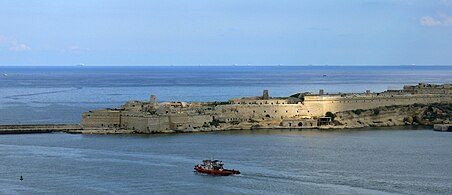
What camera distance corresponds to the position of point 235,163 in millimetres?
36344

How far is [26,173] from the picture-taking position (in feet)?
111

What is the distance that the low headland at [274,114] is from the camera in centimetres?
4916

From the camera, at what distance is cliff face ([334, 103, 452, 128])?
5375cm

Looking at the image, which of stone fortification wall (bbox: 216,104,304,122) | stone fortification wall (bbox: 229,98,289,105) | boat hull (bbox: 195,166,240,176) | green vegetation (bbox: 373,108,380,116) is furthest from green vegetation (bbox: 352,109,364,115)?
boat hull (bbox: 195,166,240,176)

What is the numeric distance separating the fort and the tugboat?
14016 millimetres

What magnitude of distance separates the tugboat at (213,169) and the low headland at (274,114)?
551 inches

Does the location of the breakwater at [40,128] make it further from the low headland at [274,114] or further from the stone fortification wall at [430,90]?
the stone fortification wall at [430,90]

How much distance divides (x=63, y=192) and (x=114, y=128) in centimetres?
1935

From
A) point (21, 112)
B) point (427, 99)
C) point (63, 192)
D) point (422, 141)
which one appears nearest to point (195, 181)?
point (63, 192)

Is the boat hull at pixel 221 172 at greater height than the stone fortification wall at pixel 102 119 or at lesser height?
lesser

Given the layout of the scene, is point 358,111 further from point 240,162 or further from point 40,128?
point 240,162

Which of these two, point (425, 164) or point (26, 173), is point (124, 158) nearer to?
point (26, 173)

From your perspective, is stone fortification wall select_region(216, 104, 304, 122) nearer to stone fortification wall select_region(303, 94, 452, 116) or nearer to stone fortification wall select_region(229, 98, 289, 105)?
stone fortification wall select_region(229, 98, 289, 105)

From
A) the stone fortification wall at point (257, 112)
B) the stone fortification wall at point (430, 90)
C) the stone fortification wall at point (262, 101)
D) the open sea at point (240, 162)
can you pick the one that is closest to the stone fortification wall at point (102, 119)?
the open sea at point (240, 162)
